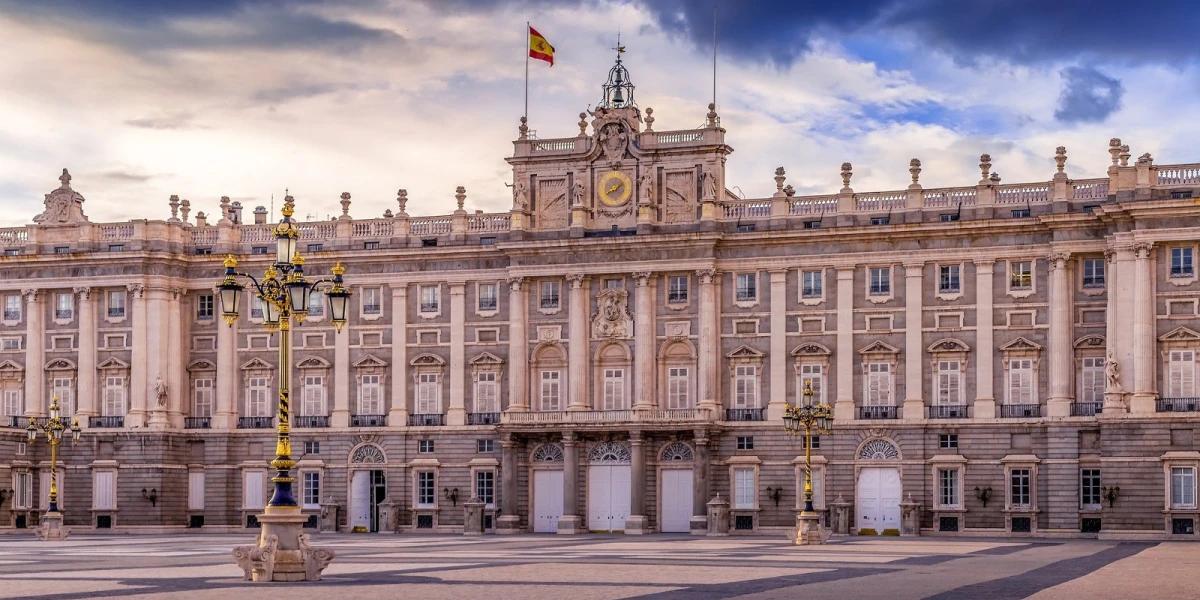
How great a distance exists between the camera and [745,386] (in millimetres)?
79625

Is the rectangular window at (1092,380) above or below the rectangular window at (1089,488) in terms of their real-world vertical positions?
above

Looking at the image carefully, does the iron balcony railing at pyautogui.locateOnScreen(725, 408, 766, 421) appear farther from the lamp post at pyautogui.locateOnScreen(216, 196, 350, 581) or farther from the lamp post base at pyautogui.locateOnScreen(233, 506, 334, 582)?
the lamp post base at pyautogui.locateOnScreen(233, 506, 334, 582)

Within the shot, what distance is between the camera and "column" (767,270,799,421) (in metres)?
78.8

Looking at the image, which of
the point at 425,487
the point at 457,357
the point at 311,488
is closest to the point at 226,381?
the point at 311,488

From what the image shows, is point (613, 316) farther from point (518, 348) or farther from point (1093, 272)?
point (1093, 272)

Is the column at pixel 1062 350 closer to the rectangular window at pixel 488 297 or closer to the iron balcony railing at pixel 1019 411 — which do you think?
the iron balcony railing at pixel 1019 411

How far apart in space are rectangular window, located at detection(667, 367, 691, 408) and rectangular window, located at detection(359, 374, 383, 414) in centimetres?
1331

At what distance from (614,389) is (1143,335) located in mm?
22206

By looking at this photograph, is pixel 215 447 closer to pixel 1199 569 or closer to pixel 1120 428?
pixel 1120 428

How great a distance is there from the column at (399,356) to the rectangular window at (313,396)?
3509mm

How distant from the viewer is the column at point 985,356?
76.0m

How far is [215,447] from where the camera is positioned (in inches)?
3374

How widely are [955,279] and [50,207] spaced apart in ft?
136

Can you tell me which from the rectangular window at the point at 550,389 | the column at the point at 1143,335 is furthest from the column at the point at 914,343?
the rectangular window at the point at 550,389
